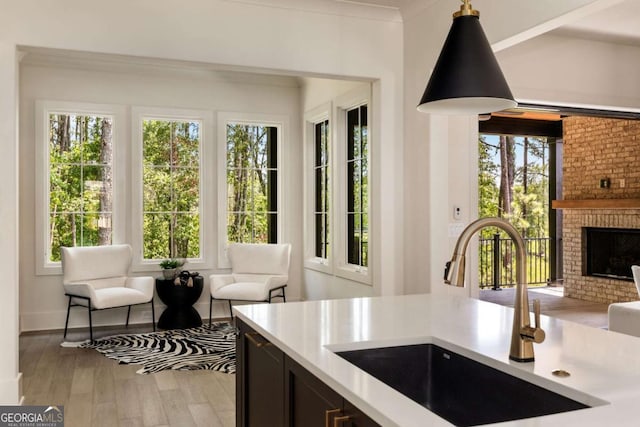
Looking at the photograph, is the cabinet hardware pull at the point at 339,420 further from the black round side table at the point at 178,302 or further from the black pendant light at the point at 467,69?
the black round side table at the point at 178,302

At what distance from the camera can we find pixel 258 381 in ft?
7.22

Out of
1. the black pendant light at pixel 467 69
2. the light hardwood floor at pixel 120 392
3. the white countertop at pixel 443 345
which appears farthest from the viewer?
the light hardwood floor at pixel 120 392

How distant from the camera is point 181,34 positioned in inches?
164

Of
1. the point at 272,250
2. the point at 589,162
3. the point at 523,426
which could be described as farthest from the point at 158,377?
the point at 589,162

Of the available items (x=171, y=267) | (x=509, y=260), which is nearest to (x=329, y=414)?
(x=171, y=267)

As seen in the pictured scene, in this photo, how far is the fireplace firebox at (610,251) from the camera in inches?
319

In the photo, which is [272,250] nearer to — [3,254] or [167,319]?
[167,319]

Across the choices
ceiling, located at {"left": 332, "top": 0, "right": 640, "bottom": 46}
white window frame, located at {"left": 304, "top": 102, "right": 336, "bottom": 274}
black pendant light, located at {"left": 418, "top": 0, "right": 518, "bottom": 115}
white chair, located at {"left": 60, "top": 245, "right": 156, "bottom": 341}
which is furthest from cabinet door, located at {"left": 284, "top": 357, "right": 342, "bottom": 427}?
white window frame, located at {"left": 304, "top": 102, "right": 336, "bottom": 274}

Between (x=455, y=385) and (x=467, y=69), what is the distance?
3.11 feet

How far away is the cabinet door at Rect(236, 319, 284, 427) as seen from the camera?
195 cm

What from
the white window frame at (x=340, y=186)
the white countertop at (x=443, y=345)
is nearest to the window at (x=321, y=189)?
the white window frame at (x=340, y=186)

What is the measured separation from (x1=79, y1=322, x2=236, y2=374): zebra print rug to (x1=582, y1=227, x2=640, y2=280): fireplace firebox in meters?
5.47

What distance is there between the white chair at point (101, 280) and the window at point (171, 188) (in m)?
0.42

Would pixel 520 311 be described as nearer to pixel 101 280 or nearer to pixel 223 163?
pixel 101 280
